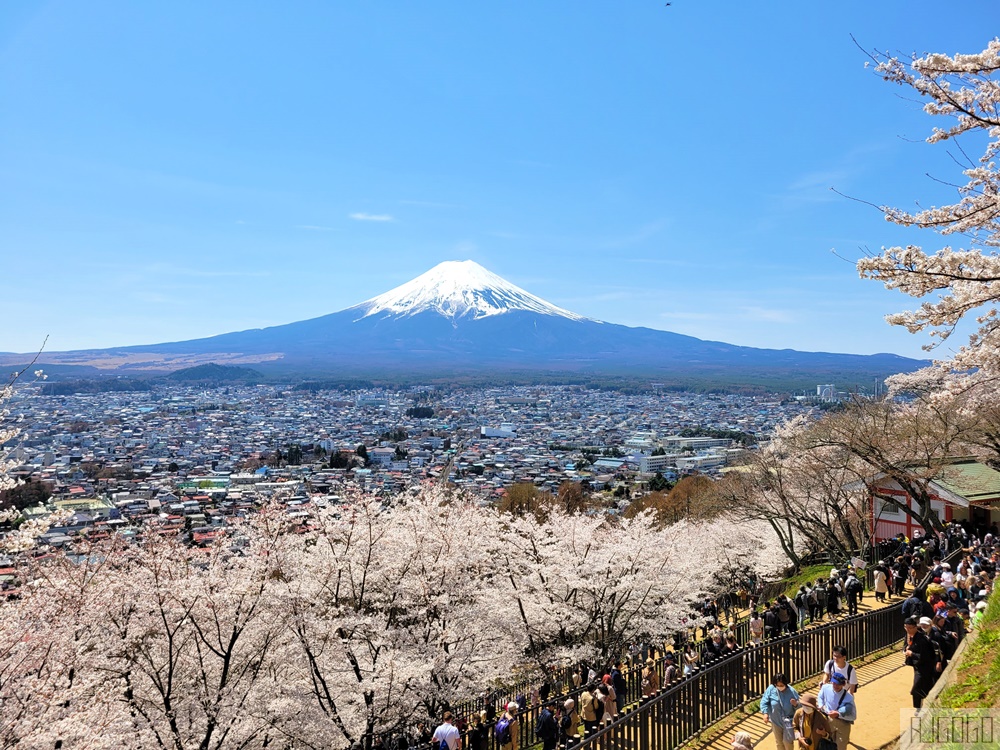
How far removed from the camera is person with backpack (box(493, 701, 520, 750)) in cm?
817

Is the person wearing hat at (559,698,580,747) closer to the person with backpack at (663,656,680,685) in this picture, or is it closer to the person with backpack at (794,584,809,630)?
the person with backpack at (663,656,680,685)

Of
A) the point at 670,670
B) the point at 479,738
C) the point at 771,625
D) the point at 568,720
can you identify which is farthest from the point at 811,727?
the point at 771,625

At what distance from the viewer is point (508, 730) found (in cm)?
817

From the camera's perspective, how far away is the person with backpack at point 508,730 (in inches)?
322

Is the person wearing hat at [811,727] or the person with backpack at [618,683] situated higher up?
the person wearing hat at [811,727]

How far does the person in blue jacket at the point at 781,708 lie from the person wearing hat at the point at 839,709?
253mm

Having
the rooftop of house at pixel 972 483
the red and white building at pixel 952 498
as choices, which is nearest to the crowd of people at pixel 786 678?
the red and white building at pixel 952 498

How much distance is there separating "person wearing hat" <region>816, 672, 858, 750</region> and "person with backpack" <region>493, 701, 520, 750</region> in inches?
161

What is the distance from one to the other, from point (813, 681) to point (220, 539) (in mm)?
10712

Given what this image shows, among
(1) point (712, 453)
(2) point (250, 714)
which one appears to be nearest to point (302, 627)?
(2) point (250, 714)

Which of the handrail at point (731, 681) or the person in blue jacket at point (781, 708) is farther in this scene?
the handrail at point (731, 681)

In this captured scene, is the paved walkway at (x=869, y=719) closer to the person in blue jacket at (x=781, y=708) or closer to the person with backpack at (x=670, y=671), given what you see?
the person in blue jacket at (x=781, y=708)

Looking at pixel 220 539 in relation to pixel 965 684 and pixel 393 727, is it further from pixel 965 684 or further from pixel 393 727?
pixel 965 684

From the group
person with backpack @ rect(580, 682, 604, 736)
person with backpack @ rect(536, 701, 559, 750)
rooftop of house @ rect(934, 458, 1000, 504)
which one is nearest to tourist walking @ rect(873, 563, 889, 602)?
rooftop of house @ rect(934, 458, 1000, 504)
